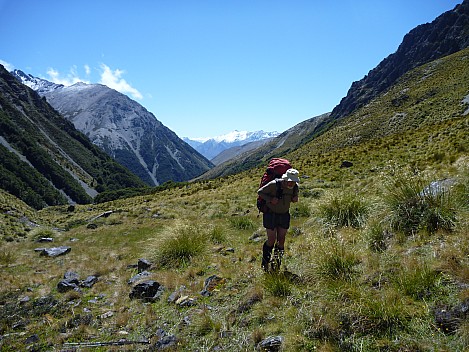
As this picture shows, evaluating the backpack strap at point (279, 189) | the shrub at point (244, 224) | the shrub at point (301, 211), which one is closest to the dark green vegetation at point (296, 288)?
the backpack strap at point (279, 189)

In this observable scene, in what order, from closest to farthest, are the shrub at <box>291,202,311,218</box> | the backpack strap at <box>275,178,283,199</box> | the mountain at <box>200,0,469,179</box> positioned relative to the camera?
1. the backpack strap at <box>275,178,283,199</box>
2. the shrub at <box>291,202,311,218</box>
3. the mountain at <box>200,0,469,179</box>

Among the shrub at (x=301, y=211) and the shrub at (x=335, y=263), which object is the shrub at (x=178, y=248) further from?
the shrub at (x=301, y=211)

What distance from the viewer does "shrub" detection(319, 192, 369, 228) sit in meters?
8.80

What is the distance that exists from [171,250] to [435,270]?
702 centimetres

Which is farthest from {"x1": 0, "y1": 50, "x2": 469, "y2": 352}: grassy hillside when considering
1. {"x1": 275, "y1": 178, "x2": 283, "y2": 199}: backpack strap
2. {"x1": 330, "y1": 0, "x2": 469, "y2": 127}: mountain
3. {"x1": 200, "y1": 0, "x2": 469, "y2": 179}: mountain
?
{"x1": 330, "y1": 0, "x2": 469, "y2": 127}: mountain

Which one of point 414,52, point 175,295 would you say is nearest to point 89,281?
point 175,295

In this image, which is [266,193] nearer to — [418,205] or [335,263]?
[335,263]

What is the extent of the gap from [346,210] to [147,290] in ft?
19.6

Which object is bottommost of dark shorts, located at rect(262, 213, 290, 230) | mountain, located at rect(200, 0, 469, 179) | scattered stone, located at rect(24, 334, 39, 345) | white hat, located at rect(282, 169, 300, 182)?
scattered stone, located at rect(24, 334, 39, 345)

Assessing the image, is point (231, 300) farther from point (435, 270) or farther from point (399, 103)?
point (399, 103)

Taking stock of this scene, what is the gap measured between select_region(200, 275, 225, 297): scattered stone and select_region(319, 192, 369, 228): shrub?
381 cm

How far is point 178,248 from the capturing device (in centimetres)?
948

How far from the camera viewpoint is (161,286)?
7535mm

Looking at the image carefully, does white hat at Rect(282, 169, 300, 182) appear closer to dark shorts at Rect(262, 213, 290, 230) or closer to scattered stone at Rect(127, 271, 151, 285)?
dark shorts at Rect(262, 213, 290, 230)
